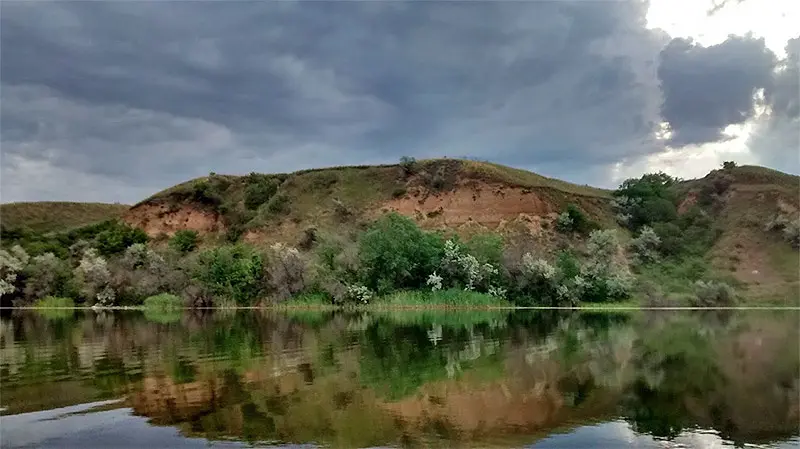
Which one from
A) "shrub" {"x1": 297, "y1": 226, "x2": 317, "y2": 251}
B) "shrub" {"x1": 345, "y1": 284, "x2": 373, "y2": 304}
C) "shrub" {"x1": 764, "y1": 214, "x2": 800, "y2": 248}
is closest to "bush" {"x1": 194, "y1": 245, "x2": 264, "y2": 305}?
"shrub" {"x1": 345, "y1": 284, "x2": 373, "y2": 304}

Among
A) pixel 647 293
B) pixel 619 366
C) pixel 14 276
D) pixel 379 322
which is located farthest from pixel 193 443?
pixel 14 276

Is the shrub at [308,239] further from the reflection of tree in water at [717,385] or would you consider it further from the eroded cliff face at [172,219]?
the reflection of tree in water at [717,385]

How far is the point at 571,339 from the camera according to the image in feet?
90.3

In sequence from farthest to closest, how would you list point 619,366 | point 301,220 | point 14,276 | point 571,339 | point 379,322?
point 301,220, point 14,276, point 379,322, point 571,339, point 619,366

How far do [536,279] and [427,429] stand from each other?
44.0m

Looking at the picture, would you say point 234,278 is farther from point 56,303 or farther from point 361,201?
point 361,201

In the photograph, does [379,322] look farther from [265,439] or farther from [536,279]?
[265,439]

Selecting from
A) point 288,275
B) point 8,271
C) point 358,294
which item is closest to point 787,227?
point 358,294

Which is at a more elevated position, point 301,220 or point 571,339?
point 301,220

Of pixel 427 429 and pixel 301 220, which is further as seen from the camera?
pixel 301 220

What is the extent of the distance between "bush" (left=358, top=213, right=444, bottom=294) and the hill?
180 feet

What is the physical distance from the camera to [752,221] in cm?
6794

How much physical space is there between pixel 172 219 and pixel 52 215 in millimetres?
32347

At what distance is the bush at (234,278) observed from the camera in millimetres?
60031
